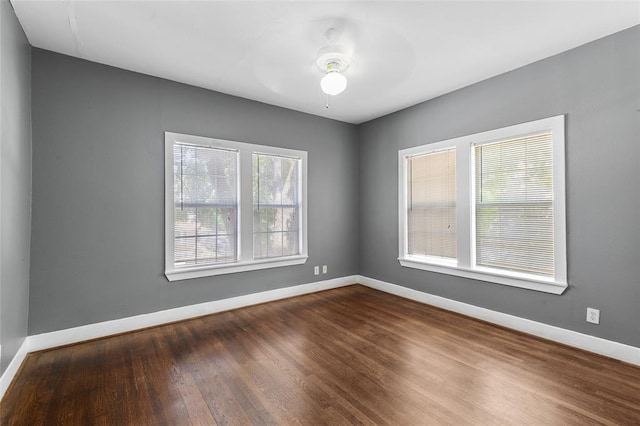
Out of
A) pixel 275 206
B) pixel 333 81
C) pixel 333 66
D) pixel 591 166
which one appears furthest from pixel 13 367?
pixel 591 166

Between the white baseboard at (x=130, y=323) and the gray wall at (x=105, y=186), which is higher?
the gray wall at (x=105, y=186)

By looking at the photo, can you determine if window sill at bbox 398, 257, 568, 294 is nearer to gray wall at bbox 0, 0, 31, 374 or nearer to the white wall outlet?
the white wall outlet

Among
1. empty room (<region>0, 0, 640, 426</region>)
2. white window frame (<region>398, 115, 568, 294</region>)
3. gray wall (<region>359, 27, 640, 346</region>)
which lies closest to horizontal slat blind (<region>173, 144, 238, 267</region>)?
empty room (<region>0, 0, 640, 426</region>)

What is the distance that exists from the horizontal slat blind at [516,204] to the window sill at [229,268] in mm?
2438

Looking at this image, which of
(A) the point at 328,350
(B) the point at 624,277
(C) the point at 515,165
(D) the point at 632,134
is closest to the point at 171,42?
(A) the point at 328,350

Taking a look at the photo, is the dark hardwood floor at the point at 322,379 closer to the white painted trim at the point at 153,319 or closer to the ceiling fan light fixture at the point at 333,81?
the white painted trim at the point at 153,319

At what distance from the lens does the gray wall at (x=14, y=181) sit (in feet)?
6.53

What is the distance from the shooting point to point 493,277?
325 centimetres

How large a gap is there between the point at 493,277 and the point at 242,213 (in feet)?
9.99

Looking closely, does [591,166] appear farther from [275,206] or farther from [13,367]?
[13,367]

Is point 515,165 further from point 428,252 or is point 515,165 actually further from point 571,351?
point 571,351

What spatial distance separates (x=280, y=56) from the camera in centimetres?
283

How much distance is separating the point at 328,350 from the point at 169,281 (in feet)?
6.33

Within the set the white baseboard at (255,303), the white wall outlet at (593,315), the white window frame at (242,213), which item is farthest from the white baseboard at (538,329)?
the white window frame at (242,213)
